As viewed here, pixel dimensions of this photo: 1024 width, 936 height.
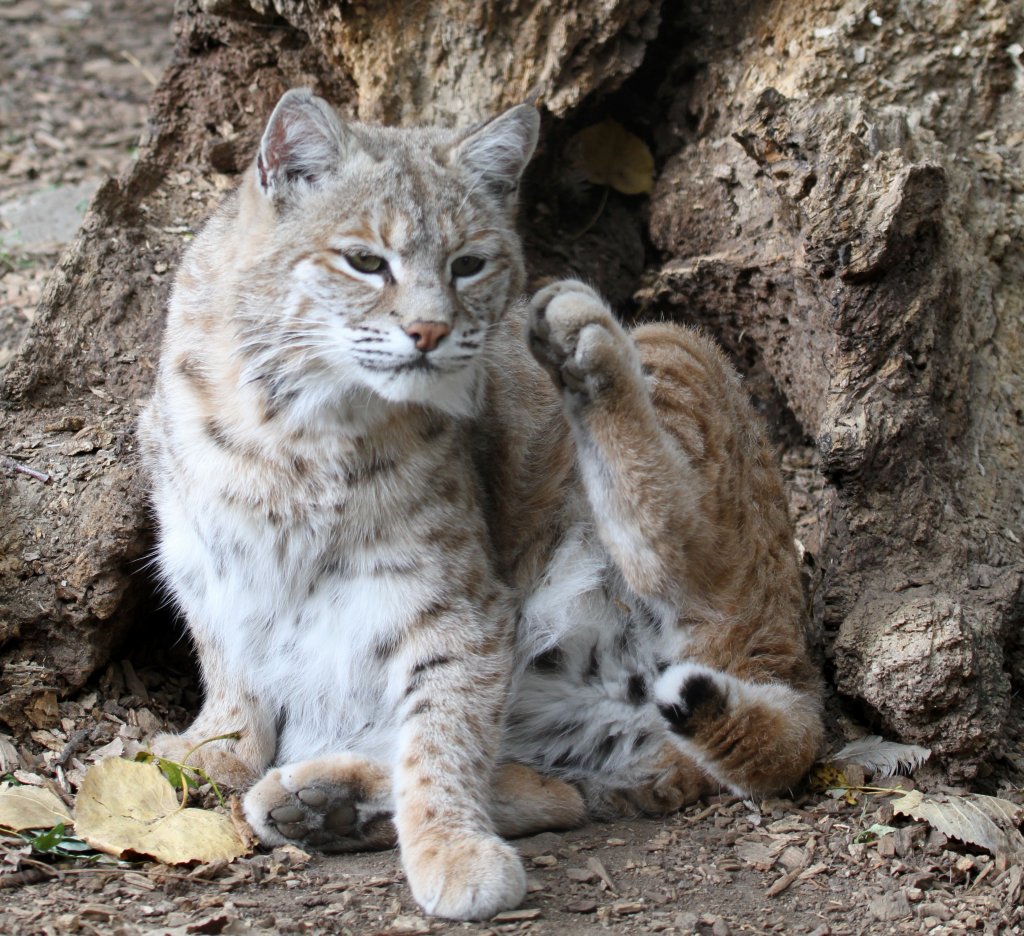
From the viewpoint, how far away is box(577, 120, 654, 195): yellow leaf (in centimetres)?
538

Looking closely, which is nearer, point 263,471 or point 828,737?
point 263,471

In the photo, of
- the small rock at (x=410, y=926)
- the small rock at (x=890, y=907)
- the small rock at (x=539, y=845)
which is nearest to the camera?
the small rock at (x=410, y=926)

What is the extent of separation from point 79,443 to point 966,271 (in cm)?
327

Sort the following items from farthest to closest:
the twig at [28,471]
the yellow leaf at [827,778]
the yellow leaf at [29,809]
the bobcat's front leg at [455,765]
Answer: the twig at [28,471] < the yellow leaf at [827,778] < the yellow leaf at [29,809] < the bobcat's front leg at [455,765]

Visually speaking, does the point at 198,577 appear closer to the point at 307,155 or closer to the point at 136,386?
the point at 136,386

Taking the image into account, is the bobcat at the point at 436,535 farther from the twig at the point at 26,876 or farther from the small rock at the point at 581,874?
the twig at the point at 26,876

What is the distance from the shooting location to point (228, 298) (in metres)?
3.48

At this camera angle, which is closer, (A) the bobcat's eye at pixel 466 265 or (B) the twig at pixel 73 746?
(A) the bobcat's eye at pixel 466 265

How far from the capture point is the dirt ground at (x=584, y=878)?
115 inches

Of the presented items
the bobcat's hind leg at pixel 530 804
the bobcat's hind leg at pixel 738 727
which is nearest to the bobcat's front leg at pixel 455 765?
the bobcat's hind leg at pixel 530 804

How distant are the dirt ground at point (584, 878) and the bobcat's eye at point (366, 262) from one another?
64.3 inches

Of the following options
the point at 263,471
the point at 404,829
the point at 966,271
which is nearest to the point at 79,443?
the point at 263,471

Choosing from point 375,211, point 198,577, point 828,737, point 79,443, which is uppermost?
point 375,211

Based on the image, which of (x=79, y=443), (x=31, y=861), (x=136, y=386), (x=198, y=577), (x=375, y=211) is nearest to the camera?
(x=31, y=861)
